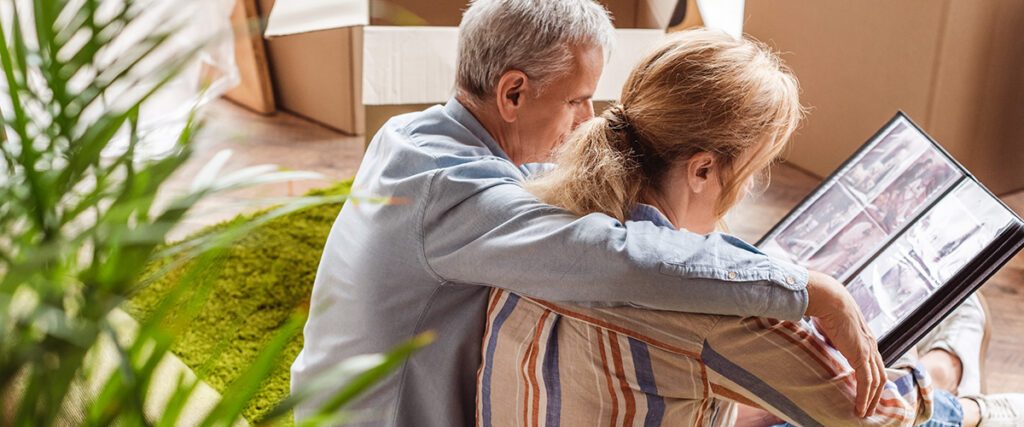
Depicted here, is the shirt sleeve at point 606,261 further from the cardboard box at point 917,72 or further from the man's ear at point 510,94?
the cardboard box at point 917,72

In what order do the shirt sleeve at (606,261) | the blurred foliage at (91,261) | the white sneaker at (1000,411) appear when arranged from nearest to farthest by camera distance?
the blurred foliage at (91,261)
the shirt sleeve at (606,261)
the white sneaker at (1000,411)

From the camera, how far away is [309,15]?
3191 mm

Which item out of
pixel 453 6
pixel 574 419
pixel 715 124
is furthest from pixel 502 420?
pixel 453 6

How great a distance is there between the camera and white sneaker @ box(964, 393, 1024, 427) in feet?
6.08

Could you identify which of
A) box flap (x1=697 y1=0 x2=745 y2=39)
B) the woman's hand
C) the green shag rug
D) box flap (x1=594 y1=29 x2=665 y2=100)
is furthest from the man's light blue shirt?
box flap (x1=697 y1=0 x2=745 y2=39)

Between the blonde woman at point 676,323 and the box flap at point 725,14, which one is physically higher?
the blonde woman at point 676,323

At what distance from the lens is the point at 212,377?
2.52m

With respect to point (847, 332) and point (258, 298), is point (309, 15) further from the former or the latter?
point (847, 332)

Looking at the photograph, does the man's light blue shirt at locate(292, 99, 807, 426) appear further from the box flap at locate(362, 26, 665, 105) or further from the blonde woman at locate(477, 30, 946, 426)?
the box flap at locate(362, 26, 665, 105)

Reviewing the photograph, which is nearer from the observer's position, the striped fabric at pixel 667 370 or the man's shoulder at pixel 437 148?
the striped fabric at pixel 667 370

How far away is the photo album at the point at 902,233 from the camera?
4.52 feet

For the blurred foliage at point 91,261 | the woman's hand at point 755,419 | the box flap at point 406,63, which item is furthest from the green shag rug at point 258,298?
the blurred foliage at point 91,261

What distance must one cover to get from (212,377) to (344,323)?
1.11 meters

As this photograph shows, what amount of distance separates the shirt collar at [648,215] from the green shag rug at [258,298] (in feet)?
3.76
